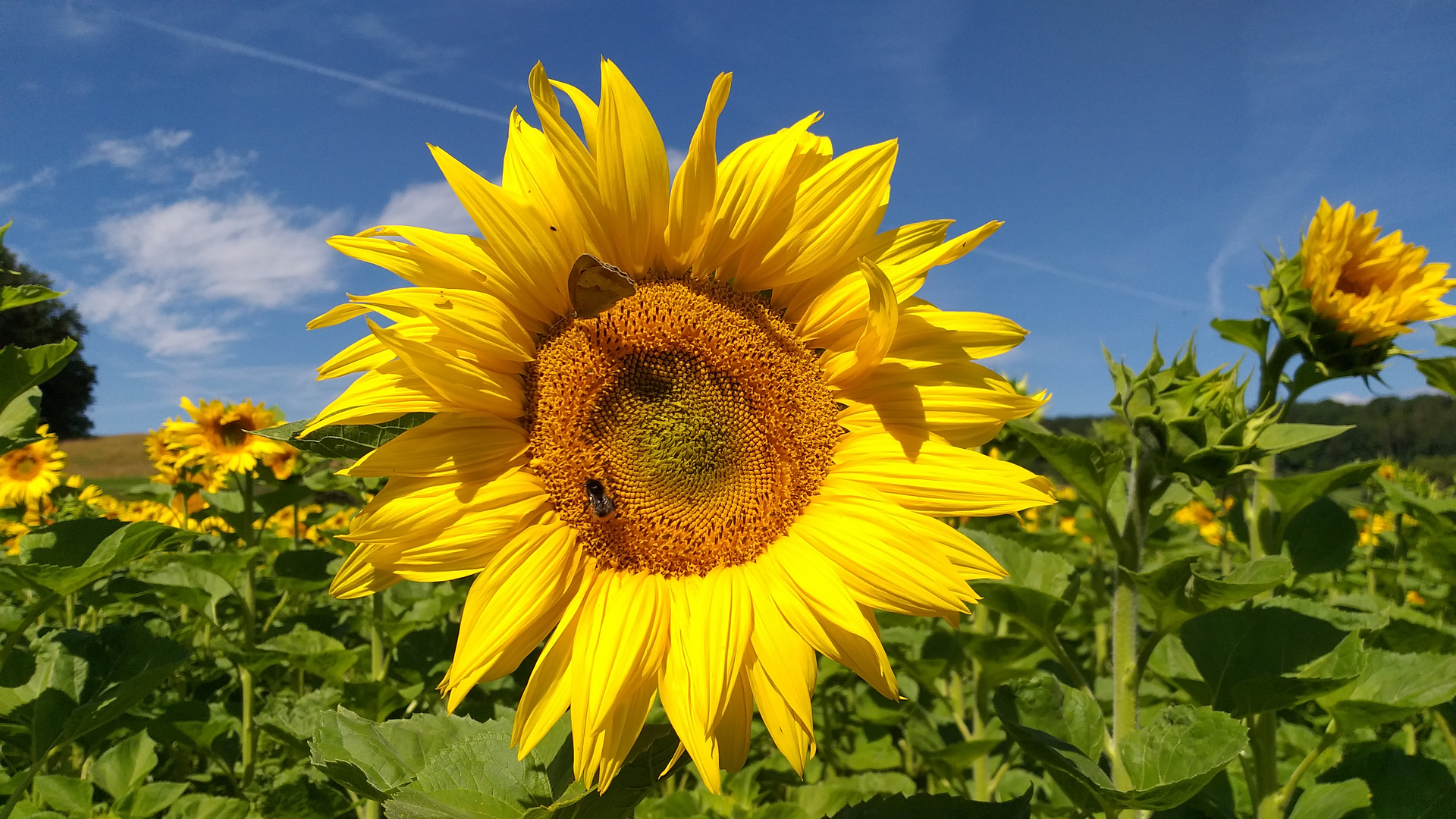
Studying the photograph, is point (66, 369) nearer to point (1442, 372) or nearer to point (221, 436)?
point (221, 436)

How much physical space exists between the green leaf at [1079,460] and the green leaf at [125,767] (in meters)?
3.08

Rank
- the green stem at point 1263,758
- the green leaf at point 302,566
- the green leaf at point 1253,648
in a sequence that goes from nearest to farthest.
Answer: the green leaf at point 1253,648 < the green stem at point 1263,758 < the green leaf at point 302,566

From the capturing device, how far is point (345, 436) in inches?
54.8

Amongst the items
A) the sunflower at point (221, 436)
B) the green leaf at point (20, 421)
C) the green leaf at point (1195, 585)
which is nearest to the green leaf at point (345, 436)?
the green leaf at point (20, 421)

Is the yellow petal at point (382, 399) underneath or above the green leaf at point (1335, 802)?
above

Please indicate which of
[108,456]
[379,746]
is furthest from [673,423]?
[108,456]

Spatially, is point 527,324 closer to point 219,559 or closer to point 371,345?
point 371,345

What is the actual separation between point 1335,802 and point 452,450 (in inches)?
84.8

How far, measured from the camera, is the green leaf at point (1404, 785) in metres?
2.08

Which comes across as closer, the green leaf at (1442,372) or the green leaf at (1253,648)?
the green leaf at (1253,648)

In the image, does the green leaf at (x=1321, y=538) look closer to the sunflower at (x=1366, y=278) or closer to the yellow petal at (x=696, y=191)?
the sunflower at (x=1366, y=278)

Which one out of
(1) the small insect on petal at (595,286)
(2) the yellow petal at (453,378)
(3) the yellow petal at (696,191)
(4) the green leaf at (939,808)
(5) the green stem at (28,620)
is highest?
(3) the yellow petal at (696,191)

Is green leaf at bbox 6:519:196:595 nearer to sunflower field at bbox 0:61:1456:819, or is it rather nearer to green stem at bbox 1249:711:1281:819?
sunflower field at bbox 0:61:1456:819

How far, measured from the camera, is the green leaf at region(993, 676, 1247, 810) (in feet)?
5.03
